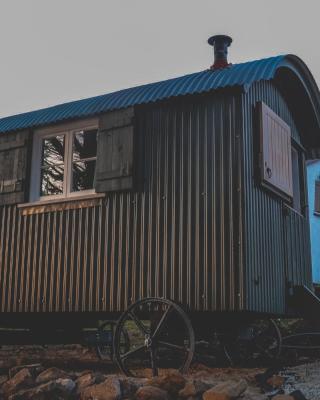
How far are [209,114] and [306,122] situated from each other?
345 cm

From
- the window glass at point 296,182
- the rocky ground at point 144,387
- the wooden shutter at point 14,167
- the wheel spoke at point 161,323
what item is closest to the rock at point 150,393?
the rocky ground at point 144,387

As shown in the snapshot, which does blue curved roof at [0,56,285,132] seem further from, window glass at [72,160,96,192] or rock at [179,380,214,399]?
rock at [179,380,214,399]

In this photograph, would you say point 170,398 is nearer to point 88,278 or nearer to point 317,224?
point 88,278

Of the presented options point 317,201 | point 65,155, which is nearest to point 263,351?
point 65,155

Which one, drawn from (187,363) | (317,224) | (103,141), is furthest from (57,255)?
(317,224)

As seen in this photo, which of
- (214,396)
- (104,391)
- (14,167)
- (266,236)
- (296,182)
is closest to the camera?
(214,396)

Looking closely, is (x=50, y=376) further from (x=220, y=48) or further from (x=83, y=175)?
(x=220, y=48)

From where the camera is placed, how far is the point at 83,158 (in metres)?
9.48

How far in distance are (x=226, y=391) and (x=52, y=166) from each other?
5.28 meters

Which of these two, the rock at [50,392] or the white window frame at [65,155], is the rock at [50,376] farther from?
the white window frame at [65,155]

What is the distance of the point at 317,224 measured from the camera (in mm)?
19812

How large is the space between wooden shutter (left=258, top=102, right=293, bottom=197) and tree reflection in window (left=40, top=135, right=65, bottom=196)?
127 inches

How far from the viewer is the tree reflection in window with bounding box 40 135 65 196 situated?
9575 millimetres

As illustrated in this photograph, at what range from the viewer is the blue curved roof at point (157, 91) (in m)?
8.07
